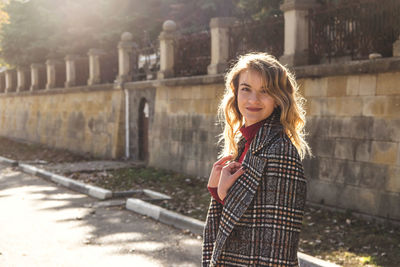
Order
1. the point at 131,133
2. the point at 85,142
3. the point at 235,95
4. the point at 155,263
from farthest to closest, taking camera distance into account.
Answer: the point at 85,142
the point at 131,133
the point at 155,263
the point at 235,95

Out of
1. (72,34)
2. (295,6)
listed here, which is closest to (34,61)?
(72,34)

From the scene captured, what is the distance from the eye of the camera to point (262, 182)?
2.07 m

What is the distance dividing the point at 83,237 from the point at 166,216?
1.48 meters

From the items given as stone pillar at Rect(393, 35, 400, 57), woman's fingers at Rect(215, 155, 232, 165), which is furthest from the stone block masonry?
woman's fingers at Rect(215, 155, 232, 165)

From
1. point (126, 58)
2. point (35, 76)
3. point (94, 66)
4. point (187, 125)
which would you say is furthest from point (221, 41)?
point (35, 76)

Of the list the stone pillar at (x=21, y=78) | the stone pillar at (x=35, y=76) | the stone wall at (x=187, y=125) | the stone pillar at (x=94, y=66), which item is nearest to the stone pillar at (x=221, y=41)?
the stone wall at (x=187, y=125)

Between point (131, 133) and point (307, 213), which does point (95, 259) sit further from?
point (131, 133)

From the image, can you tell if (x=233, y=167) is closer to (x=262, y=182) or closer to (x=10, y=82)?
(x=262, y=182)

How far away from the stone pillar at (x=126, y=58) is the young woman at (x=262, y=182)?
13.9 meters

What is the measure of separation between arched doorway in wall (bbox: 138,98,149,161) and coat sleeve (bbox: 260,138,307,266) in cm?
1277

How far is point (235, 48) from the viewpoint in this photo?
11.0 m

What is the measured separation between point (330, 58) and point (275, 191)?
23.4 feet

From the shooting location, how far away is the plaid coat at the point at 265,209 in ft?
6.67

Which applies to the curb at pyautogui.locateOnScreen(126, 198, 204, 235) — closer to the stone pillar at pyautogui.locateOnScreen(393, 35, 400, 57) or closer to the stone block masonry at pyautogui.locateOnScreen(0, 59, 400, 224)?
the stone block masonry at pyautogui.locateOnScreen(0, 59, 400, 224)
